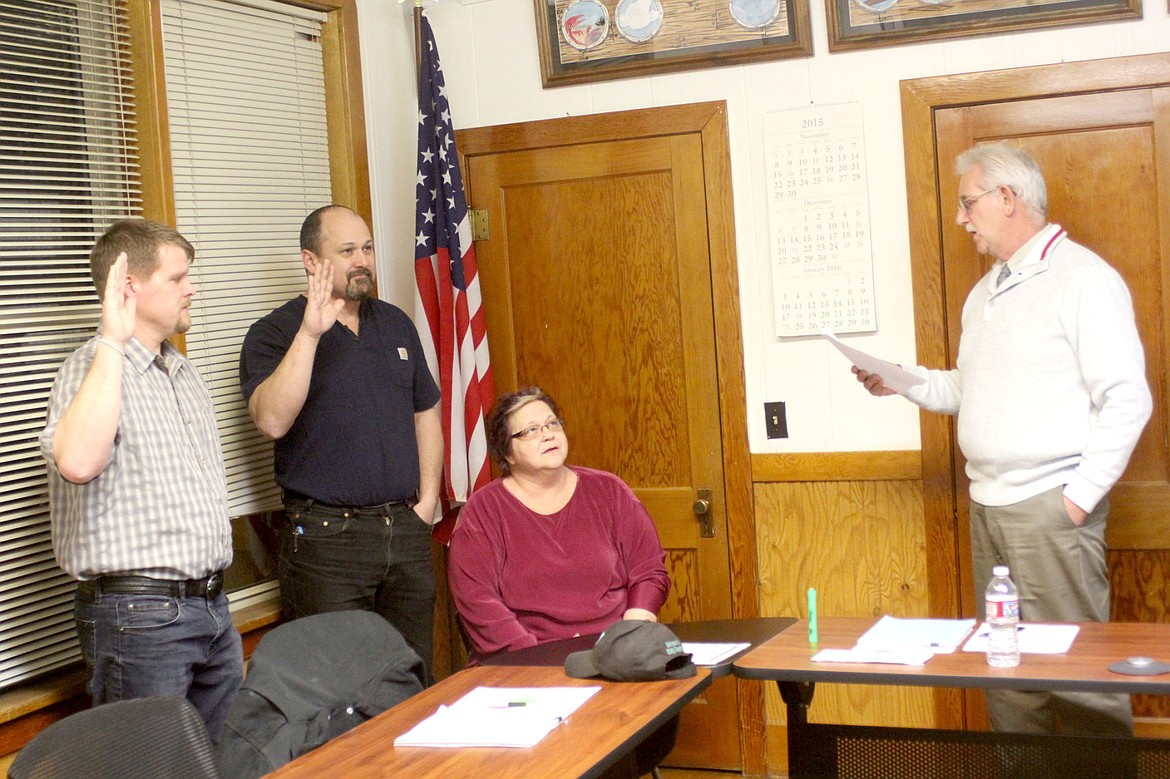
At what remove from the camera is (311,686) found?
2248mm

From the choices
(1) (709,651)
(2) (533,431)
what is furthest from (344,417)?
(1) (709,651)

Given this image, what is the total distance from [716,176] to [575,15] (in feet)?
2.34

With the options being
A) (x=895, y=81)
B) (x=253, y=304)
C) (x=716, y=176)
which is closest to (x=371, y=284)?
(x=253, y=304)

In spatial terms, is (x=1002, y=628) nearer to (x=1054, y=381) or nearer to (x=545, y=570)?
(x=1054, y=381)

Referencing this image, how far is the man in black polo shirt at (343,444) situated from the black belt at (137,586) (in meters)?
0.61

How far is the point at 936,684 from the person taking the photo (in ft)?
7.09

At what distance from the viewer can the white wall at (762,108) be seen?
357 centimetres

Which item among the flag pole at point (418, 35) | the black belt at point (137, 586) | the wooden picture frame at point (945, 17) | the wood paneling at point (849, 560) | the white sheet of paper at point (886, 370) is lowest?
the wood paneling at point (849, 560)

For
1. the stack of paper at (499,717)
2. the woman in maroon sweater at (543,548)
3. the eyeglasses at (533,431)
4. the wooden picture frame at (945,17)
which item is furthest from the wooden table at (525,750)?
the wooden picture frame at (945,17)

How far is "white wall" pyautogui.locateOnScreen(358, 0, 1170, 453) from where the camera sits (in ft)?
11.7

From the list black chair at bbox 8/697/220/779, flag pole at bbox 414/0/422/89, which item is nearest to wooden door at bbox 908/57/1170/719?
flag pole at bbox 414/0/422/89

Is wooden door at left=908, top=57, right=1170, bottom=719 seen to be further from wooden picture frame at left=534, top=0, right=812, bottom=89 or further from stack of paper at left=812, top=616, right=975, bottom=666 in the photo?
stack of paper at left=812, top=616, right=975, bottom=666

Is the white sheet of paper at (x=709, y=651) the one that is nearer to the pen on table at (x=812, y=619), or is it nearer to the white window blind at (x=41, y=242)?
the pen on table at (x=812, y=619)

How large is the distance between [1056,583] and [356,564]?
180 cm
